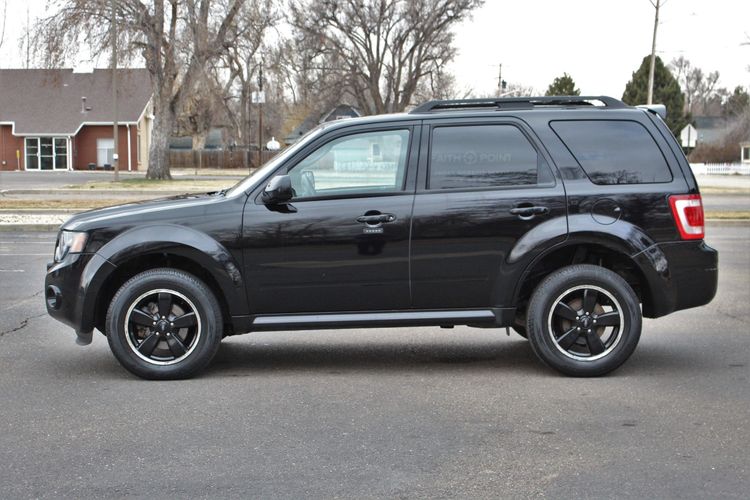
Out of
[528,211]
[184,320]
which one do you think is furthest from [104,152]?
[528,211]

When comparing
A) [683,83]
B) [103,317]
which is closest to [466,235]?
[103,317]

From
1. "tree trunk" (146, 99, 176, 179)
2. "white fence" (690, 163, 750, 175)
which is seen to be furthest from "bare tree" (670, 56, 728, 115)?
"tree trunk" (146, 99, 176, 179)

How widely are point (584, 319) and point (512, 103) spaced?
1662mm

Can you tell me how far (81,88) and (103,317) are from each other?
61.6 m

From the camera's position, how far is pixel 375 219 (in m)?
6.33

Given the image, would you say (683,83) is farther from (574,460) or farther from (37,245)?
(574,460)

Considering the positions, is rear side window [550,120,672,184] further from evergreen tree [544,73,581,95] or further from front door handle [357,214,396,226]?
evergreen tree [544,73,581,95]

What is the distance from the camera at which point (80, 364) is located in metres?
6.95

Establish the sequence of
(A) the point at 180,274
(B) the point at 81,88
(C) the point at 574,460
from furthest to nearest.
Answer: (B) the point at 81,88
(A) the point at 180,274
(C) the point at 574,460

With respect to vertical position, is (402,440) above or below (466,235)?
below

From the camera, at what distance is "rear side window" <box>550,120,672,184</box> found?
653 cm

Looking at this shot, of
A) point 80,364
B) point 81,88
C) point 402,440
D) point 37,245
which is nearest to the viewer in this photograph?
point 402,440

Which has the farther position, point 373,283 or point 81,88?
point 81,88

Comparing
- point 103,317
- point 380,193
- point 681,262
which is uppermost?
point 380,193
